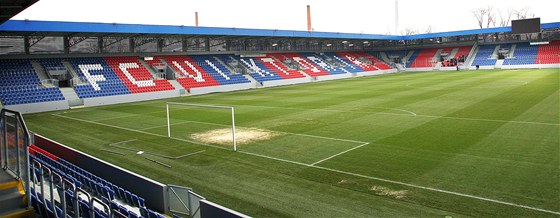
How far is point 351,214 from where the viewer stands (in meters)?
8.45

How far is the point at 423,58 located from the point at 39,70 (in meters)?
57.8

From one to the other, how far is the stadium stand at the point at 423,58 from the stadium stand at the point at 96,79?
4994 centimetres

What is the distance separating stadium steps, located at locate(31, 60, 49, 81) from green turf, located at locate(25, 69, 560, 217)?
34.9ft

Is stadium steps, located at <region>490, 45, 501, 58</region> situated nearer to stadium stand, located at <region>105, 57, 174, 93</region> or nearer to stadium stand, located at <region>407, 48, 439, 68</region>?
stadium stand, located at <region>407, 48, 439, 68</region>

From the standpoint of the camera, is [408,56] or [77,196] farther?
[408,56]

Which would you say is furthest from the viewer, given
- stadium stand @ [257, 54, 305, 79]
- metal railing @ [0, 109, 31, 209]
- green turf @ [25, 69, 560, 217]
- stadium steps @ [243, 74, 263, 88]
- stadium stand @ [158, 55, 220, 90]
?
stadium stand @ [257, 54, 305, 79]

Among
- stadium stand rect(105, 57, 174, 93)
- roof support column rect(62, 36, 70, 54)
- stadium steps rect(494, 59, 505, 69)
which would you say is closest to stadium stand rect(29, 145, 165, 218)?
stadium stand rect(105, 57, 174, 93)

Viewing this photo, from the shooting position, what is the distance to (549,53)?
194 ft

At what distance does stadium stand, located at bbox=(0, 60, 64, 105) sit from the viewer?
29969 millimetres

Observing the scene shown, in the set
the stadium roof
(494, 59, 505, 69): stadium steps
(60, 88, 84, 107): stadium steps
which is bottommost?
(60, 88, 84, 107): stadium steps

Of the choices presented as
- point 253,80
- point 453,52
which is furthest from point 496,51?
point 253,80

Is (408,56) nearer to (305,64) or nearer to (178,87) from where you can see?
(305,64)

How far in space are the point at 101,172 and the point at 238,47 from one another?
43777 mm

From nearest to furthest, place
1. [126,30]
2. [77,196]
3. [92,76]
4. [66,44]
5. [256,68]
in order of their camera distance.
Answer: [77,196] < [126,30] < [92,76] < [66,44] < [256,68]
